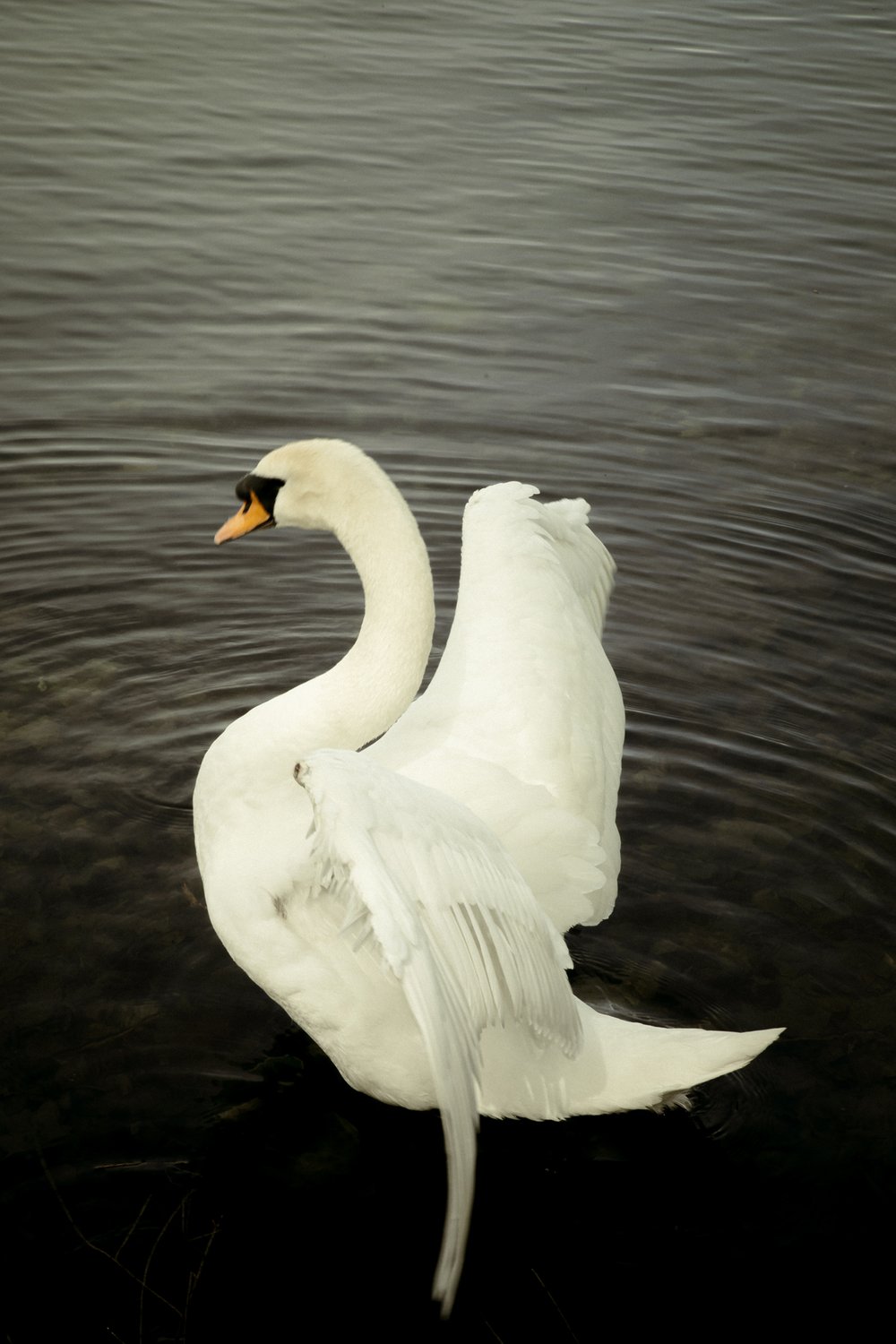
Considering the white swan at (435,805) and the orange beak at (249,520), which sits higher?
the orange beak at (249,520)

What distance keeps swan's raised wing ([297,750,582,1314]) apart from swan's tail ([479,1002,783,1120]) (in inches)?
17.8

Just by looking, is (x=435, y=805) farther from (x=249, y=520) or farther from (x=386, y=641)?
(x=249, y=520)

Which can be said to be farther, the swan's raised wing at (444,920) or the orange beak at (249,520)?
the orange beak at (249,520)

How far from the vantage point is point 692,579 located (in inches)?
240

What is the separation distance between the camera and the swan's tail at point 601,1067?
312cm

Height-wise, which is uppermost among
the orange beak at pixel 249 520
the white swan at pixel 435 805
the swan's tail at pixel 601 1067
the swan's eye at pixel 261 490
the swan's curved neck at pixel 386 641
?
the swan's eye at pixel 261 490

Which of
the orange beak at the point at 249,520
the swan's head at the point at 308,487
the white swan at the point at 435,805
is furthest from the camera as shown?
the orange beak at the point at 249,520

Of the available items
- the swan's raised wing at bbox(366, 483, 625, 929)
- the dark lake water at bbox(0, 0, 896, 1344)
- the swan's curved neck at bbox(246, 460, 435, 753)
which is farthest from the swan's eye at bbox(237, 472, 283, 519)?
the dark lake water at bbox(0, 0, 896, 1344)

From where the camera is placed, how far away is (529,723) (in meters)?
3.51

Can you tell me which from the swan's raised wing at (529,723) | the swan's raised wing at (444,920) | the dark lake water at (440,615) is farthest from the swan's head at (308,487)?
the dark lake water at (440,615)

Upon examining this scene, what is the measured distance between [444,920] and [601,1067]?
3.20 feet

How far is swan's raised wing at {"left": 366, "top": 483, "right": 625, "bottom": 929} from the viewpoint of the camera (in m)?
3.30

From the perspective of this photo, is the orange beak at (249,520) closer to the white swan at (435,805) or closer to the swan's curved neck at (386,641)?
the white swan at (435,805)

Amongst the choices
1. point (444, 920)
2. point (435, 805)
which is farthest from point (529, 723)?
point (444, 920)
